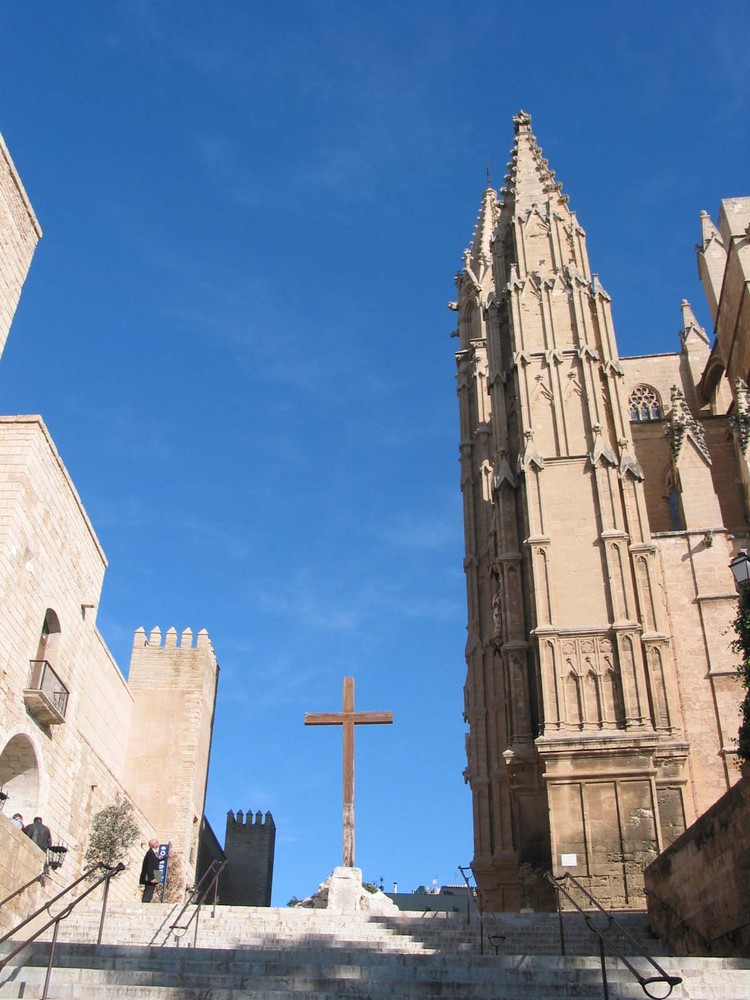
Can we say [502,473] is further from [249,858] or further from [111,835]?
[249,858]

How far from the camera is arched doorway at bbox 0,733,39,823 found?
749 inches

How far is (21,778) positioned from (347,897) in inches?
276

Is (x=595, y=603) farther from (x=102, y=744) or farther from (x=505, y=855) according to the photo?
(x=102, y=744)

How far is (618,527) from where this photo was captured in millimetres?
21609

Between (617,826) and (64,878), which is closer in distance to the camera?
(617,826)

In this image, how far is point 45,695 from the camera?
1870cm

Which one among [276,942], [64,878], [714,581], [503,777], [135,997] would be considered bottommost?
[135,997]

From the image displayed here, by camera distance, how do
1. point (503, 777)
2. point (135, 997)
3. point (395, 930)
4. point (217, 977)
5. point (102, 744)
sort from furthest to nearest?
point (102, 744)
point (503, 777)
point (395, 930)
point (217, 977)
point (135, 997)

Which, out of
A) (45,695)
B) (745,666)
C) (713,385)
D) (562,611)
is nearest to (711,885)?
(745,666)

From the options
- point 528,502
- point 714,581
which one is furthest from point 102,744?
point 714,581

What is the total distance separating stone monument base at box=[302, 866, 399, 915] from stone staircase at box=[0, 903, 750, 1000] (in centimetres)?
210

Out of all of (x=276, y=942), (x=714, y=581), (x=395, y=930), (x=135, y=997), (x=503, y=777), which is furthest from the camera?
(x=503, y=777)

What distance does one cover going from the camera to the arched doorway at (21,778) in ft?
62.4

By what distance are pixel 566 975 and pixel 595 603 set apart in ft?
40.0
